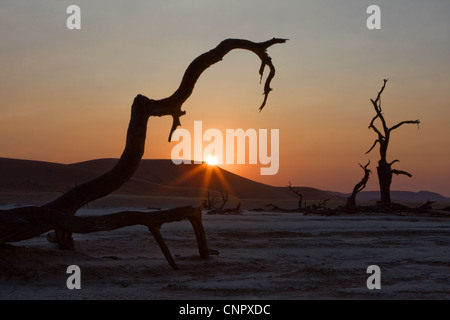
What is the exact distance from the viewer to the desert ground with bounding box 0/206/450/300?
629 cm

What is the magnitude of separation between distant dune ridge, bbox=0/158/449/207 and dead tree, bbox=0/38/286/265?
40446mm

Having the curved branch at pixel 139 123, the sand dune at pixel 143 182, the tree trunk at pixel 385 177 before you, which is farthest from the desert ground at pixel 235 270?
the sand dune at pixel 143 182

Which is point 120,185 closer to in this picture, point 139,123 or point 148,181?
point 139,123

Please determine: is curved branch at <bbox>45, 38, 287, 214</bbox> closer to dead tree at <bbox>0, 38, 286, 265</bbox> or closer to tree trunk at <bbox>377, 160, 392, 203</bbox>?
dead tree at <bbox>0, 38, 286, 265</bbox>

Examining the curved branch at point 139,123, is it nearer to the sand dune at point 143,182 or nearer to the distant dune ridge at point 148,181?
the sand dune at point 143,182

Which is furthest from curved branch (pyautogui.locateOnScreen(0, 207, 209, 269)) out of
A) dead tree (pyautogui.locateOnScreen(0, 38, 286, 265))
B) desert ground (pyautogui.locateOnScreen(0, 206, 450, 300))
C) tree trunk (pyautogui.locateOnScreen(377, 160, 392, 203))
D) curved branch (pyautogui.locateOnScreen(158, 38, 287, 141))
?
tree trunk (pyautogui.locateOnScreen(377, 160, 392, 203))

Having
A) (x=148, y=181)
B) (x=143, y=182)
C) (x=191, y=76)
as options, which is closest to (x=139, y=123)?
(x=191, y=76)

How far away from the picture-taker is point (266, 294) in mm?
6191

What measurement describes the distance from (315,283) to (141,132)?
351 cm

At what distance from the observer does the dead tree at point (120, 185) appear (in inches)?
296

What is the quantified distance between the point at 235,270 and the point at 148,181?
9869cm

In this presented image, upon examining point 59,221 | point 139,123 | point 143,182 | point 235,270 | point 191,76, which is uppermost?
point 191,76

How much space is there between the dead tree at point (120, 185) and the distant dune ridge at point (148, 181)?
40446 millimetres

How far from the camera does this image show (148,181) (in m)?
106
